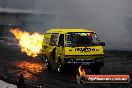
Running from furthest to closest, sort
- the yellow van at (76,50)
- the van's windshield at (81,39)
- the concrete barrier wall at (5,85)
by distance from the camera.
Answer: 1. the van's windshield at (81,39)
2. the yellow van at (76,50)
3. the concrete barrier wall at (5,85)

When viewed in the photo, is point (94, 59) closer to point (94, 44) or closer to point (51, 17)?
point (94, 44)

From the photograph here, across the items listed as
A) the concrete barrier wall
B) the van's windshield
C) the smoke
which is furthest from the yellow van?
the smoke

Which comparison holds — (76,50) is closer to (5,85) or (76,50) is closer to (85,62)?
(85,62)

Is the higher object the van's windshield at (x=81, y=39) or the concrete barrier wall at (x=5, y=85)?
the van's windshield at (x=81, y=39)

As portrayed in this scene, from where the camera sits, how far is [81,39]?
54.9 ft

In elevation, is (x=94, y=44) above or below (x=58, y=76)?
above

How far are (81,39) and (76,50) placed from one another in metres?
0.90

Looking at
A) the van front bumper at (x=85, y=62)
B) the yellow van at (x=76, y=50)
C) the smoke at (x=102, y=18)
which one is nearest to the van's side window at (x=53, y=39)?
the yellow van at (x=76, y=50)

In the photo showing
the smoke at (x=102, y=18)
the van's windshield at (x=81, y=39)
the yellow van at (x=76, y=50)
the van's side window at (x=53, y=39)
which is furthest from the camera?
the smoke at (x=102, y=18)

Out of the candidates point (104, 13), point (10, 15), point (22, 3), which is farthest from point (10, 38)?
point (22, 3)

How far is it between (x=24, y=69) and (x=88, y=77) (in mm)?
11903

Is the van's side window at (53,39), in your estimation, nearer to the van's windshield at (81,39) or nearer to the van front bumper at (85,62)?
the van's windshield at (81,39)

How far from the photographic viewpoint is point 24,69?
18.6 metres

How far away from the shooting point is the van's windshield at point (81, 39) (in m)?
16.5
